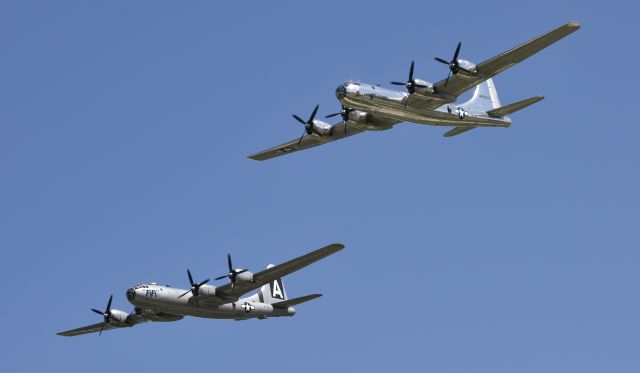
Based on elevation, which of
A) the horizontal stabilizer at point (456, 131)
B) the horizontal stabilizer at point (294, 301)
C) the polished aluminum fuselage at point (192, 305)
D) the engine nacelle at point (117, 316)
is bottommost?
the horizontal stabilizer at point (294, 301)

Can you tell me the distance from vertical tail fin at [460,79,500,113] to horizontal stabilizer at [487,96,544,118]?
92cm

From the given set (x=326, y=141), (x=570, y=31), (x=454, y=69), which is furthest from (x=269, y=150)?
(x=570, y=31)

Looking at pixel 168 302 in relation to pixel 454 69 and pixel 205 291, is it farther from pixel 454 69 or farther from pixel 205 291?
pixel 454 69

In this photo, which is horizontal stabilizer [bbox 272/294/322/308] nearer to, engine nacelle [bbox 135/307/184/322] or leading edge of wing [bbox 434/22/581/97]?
engine nacelle [bbox 135/307/184/322]

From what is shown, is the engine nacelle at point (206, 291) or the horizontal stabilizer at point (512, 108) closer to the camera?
the horizontal stabilizer at point (512, 108)

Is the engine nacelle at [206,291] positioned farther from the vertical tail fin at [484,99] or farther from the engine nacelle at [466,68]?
the engine nacelle at [466,68]

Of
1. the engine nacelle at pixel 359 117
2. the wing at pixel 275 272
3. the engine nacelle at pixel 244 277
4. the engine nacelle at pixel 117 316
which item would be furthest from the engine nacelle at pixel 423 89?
the engine nacelle at pixel 117 316

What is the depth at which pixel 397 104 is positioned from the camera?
2768 inches

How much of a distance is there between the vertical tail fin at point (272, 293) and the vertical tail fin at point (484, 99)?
17886 millimetres

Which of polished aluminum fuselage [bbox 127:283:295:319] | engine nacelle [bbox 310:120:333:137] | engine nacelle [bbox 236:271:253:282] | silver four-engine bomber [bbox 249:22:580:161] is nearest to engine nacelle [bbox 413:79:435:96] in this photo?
silver four-engine bomber [bbox 249:22:580:161]

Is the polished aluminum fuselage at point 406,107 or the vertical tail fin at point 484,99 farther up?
the vertical tail fin at point 484,99

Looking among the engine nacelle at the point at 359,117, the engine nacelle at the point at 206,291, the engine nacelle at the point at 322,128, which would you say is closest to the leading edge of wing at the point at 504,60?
the engine nacelle at the point at 359,117

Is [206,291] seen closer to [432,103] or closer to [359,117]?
[359,117]

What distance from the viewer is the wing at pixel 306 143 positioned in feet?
254
